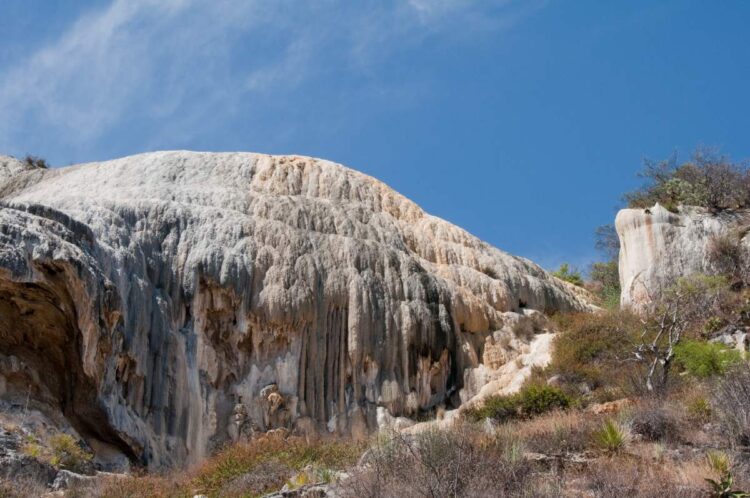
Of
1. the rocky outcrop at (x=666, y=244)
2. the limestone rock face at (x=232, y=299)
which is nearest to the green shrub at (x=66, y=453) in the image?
the limestone rock face at (x=232, y=299)

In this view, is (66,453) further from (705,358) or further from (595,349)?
(595,349)

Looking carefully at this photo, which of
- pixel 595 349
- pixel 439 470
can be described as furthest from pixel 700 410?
pixel 595 349

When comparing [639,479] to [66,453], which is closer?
[639,479]

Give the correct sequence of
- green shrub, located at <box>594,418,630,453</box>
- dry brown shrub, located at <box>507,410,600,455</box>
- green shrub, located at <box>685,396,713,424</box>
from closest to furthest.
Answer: green shrub, located at <box>594,418,630,453</box> → dry brown shrub, located at <box>507,410,600,455</box> → green shrub, located at <box>685,396,713,424</box>

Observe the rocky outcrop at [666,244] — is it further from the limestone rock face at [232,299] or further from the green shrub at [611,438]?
the green shrub at [611,438]

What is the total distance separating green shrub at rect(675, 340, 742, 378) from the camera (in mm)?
24359

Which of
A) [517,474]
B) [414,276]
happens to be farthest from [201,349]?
[517,474]

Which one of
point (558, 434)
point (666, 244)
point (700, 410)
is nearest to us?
point (558, 434)

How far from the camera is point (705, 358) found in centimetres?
2503

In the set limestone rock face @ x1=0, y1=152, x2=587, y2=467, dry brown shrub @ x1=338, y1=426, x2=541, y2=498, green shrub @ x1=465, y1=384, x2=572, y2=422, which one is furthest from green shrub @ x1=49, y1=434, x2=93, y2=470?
green shrub @ x1=465, y1=384, x2=572, y2=422

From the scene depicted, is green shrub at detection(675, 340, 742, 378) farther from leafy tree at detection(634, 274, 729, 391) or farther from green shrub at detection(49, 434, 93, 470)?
green shrub at detection(49, 434, 93, 470)

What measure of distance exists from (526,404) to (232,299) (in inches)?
298

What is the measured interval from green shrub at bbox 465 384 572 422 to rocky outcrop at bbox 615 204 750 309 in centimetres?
832

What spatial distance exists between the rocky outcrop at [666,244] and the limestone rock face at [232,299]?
8.42ft
